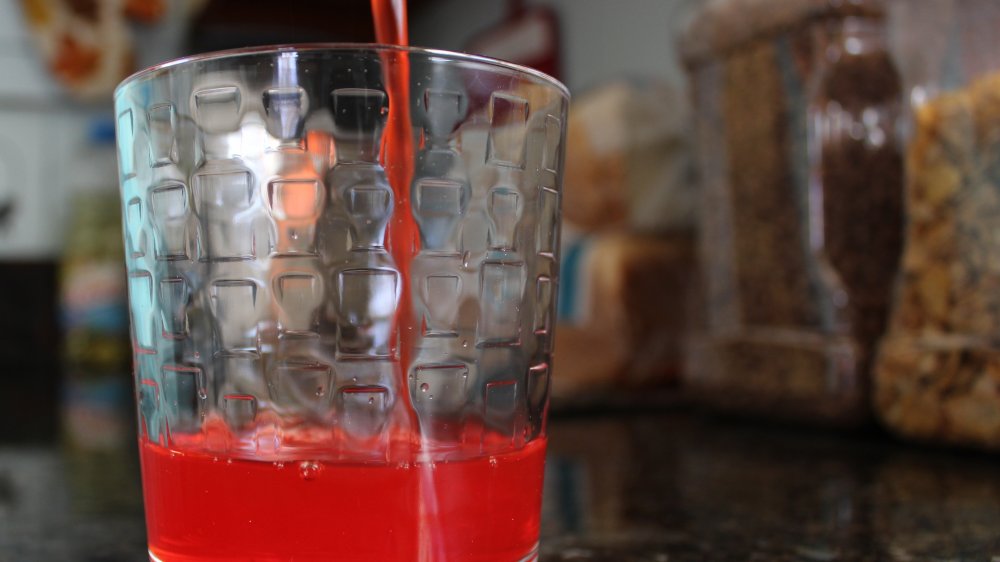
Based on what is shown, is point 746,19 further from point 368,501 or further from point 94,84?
point 94,84

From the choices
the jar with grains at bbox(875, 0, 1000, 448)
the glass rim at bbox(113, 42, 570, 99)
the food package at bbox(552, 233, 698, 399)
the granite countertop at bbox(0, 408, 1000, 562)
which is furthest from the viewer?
the food package at bbox(552, 233, 698, 399)

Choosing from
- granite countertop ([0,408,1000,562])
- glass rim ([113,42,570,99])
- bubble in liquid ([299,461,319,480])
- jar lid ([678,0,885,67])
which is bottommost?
granite countertop ([0,408,1000,562])

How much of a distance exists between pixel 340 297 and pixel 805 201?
0.42 m

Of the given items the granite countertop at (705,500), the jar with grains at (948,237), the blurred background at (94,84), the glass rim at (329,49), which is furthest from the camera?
the blurred background at (94,84)

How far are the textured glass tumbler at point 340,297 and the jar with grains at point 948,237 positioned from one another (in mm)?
336

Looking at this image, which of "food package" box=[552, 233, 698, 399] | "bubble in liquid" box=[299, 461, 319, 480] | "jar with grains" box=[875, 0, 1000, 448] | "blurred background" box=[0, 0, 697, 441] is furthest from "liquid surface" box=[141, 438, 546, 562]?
"blurred background" box=[0, 0, 697, 441]

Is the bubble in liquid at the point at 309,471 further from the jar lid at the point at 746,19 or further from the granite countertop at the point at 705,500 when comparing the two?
the jar lid at the point at 746,19

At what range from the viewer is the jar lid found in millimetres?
552

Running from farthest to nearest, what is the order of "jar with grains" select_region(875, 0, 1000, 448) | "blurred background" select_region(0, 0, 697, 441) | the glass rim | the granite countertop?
"blurred background" select_region(0, 0, 697, 441), "jar with grains" select_region(875, 0, 1000, 448), the granite countertop, the glass rim

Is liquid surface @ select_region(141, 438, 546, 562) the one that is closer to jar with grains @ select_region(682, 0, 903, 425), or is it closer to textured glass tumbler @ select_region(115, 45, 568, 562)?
textured glass tumbler @ select_region(115, 45, 568, 562)

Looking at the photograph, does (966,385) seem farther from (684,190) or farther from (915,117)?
(684,190)

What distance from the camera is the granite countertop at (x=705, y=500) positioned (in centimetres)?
31

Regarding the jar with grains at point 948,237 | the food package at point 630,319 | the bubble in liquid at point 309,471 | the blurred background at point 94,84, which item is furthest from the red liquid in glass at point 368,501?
the blurred background at point 94,84

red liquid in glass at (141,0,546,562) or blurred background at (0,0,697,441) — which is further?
blurred background at (0,0,697,441)
